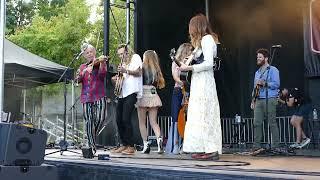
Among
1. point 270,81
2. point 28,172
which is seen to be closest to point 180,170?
point 28,172

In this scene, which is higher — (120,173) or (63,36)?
(63,36)

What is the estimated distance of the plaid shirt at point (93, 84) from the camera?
5.99 meters

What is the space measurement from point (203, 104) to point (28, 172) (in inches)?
79.4

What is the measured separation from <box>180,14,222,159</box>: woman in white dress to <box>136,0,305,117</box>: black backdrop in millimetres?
4301

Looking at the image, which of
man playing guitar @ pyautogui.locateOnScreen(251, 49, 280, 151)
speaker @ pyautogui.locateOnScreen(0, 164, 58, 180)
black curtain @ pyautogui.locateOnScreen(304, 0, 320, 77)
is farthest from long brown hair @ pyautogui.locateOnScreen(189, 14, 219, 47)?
black curtain @ pyautogui.locateOnScreen(304, 0, 320, 77)

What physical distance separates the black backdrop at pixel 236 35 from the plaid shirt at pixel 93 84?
357 centimetres

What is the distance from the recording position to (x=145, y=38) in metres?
9.67

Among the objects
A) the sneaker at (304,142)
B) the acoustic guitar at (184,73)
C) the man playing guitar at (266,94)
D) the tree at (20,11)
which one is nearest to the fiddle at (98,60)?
the acoustic guitar at (184,73)

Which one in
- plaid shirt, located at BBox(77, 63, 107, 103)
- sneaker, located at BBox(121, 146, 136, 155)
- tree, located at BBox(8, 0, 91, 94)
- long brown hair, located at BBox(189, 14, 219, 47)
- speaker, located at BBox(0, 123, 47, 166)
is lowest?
sneaker, located at BBox(121, 146, 136, 155)

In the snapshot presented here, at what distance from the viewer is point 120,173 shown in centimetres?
450

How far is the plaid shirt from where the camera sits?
5988 mm

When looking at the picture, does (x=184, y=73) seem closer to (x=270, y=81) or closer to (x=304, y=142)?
(x=270, y=81)

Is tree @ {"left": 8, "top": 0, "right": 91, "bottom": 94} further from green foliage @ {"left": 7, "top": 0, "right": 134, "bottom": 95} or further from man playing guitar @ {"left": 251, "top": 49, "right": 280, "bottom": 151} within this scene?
man playing guitar @ {"left": 251, "top": 49, "right": 280, "bottom": 151}

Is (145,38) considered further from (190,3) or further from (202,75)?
(202,75)
